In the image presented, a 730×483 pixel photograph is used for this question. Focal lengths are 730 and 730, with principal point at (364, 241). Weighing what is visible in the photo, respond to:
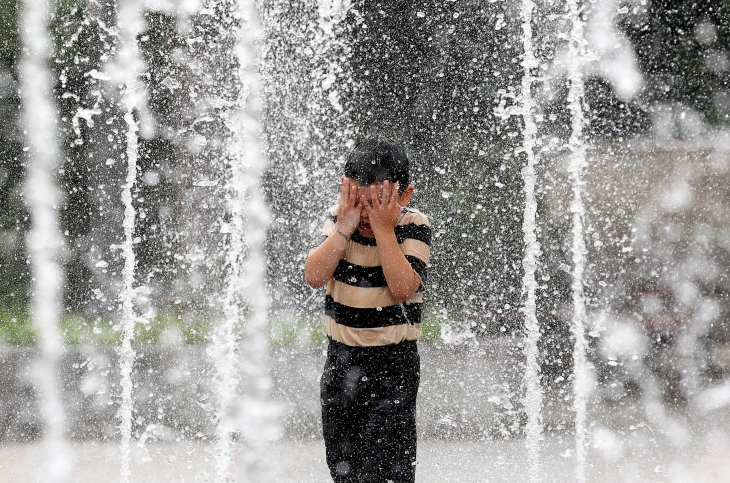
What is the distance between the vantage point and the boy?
1972 millimetres

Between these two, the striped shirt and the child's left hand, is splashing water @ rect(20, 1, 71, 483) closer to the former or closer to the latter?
the striped shirt

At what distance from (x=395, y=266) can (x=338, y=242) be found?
175 millimetres

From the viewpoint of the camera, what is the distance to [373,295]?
1998 millimetres

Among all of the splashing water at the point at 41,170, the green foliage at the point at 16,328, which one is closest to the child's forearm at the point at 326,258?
the green foliage at the point at 16,328

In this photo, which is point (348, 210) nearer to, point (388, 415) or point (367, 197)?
point (367, 197)

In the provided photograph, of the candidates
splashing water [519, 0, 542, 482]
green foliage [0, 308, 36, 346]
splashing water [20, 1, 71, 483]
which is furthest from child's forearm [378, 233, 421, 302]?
splashing water [20, 1, 71, 483]

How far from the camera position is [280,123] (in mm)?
4926

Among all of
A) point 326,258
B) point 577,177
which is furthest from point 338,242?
point 577,177

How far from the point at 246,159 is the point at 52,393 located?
1.99m

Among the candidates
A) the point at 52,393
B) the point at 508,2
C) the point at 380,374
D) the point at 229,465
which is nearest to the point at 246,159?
the point at 52,393

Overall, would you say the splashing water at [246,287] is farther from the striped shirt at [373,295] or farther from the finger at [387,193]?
the finger at [387,193]

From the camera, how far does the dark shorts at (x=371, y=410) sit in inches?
79.4

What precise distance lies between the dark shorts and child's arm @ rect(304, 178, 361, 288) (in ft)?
0.73

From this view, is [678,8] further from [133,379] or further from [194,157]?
[133,379]
